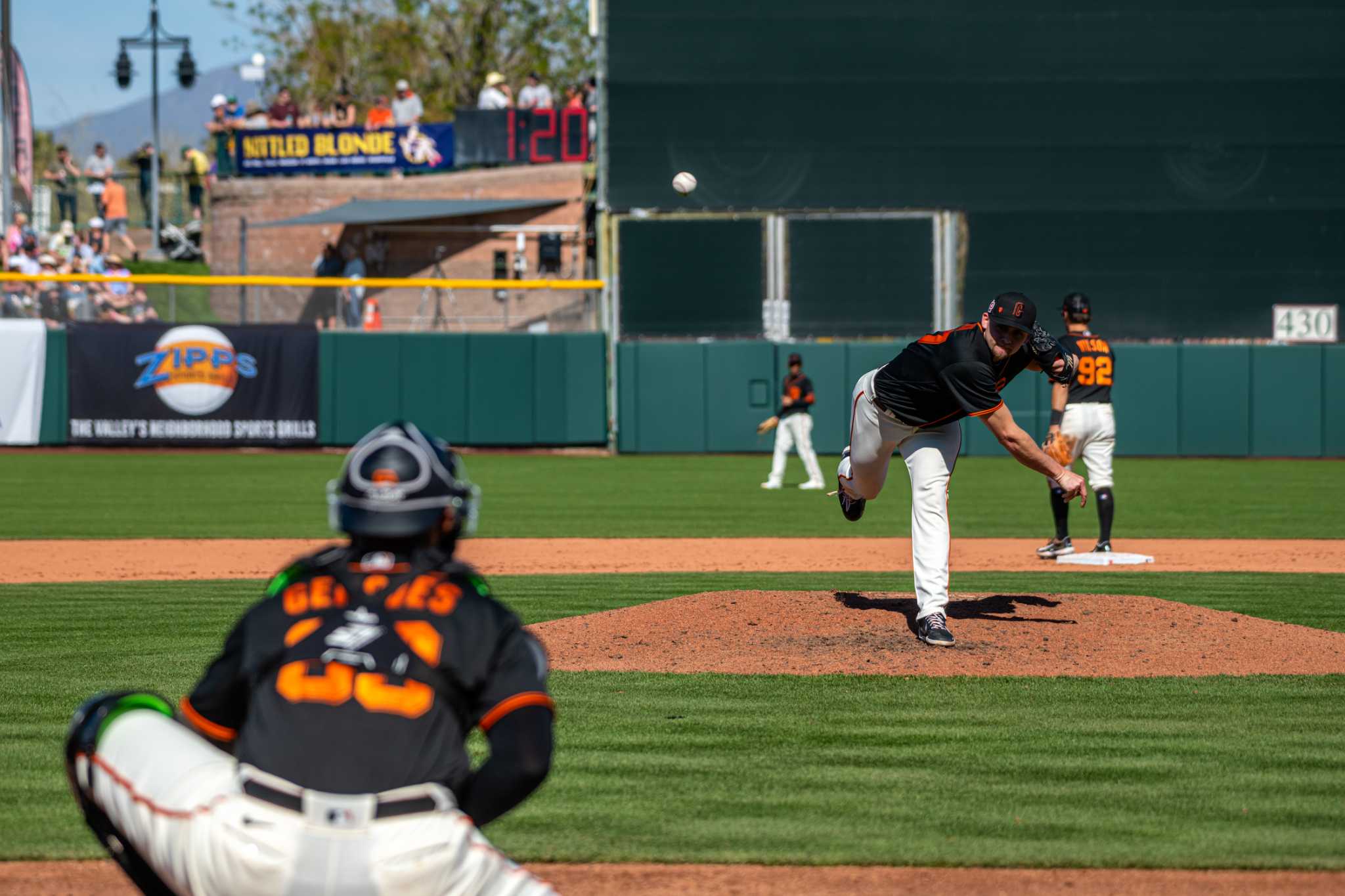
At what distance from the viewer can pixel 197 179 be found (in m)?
36.7

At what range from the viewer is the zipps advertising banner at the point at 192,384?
24.3 m

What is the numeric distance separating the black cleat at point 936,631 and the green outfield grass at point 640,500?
6600 mm

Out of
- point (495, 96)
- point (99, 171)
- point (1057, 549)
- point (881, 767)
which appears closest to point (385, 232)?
point (495, 96)

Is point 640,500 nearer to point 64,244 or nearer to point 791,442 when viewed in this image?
point 791,442

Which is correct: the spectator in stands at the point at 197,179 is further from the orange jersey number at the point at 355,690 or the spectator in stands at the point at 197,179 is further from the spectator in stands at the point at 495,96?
the orange jersey number at the point at 355,690

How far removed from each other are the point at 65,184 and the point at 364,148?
22.3 feet

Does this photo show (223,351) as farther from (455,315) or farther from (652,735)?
(652,735)

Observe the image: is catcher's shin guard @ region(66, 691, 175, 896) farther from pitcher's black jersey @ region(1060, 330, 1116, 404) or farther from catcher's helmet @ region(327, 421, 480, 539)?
pitcher's black jersey @ region(1060, 330, 1116, 404)

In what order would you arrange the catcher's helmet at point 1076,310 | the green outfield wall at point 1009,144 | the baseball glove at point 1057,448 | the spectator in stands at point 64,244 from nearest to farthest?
the baseball glove at point 1057,448, the catcher's helmet at point 1076,310, the green outfield wall at point 1009,144, the spectator in stands at point 64,244

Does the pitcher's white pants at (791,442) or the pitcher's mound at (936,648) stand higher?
the pitcher's white pants at (791,442)

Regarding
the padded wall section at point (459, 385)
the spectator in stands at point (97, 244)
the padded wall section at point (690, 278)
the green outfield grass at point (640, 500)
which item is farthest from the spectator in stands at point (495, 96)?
the green outfield grass at point (640, 500)

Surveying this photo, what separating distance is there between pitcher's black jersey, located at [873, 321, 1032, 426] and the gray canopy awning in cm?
2415

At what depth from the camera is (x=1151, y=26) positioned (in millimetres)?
26531

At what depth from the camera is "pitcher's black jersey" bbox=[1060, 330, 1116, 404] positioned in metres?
11.4
